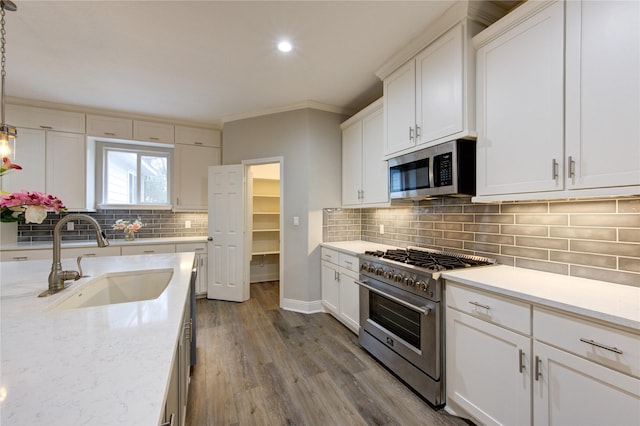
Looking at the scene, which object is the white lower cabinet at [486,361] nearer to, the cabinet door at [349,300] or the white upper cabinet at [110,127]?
the cabinet door at [349,300]

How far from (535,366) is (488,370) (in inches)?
10.5

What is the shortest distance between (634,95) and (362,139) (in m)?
2.18

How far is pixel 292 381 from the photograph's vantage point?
2082mm

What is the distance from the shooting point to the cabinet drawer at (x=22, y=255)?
313cm

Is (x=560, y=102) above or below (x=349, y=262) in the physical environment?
above

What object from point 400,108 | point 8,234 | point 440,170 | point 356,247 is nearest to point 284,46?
point 400,108

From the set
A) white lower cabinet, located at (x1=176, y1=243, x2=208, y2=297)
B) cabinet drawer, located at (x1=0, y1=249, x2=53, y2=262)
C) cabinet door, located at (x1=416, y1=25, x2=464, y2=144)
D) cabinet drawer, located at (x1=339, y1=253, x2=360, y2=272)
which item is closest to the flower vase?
cabinet drawer, located at (x1=0, y1=249, x2=53, y2=262)

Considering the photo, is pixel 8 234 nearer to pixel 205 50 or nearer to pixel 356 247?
pixel 205 50

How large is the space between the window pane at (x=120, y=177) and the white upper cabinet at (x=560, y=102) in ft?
15.1

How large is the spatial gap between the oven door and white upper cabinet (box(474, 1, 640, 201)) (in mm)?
859

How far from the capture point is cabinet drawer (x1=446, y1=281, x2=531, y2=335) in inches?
52.7

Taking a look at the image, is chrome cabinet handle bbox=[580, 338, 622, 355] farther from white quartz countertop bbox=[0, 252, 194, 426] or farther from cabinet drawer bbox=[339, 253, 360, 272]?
cabinet drawer bbox=[339, 253, 360, 272]

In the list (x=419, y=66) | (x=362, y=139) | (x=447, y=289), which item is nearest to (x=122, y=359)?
(x=447, y=289)

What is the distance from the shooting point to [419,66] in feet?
7.18
